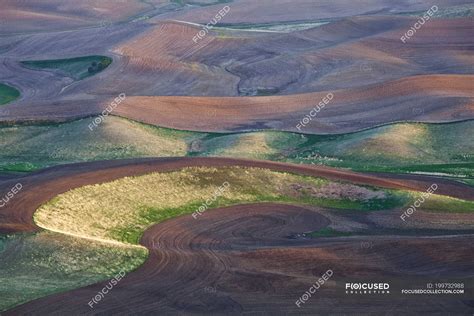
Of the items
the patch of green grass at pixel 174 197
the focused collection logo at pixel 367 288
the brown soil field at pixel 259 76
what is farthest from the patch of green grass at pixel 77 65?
the focused collection logo at pixel 367 288

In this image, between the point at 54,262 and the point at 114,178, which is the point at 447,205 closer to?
the point at 114,178

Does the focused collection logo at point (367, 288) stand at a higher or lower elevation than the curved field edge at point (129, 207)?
higher

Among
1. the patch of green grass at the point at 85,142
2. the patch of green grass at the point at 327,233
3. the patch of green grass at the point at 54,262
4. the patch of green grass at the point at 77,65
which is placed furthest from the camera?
the patch of green grass at the point at 77,65

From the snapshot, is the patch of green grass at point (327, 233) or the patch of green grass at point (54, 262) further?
the patch of green grass at point (327, 233)

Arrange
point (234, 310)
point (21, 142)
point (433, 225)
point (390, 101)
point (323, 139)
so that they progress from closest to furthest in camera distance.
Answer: point (234, 310), point (433, 225), point (21, 142), point (323, 139), point (390, 101)

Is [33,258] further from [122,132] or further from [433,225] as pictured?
[122,132]

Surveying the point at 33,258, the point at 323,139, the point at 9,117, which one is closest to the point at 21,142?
the point at 9,117

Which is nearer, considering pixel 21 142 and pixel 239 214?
pixel 239 214

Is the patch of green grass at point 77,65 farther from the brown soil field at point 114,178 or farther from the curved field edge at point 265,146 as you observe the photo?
the brown soil field at point 114,178

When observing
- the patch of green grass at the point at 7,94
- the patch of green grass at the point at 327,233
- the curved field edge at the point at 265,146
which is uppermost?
the patch of green grass at the point at 327,233
